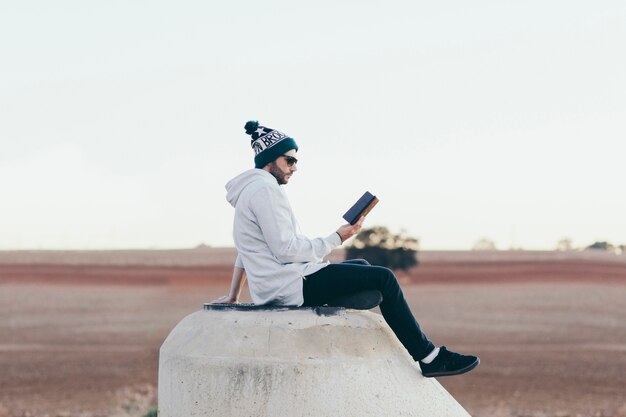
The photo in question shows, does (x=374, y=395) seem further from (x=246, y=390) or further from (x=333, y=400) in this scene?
(x=246, y=390)

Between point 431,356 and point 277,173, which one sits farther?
point 277,173

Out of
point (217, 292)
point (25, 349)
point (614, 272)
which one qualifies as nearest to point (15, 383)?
point (25, 349)

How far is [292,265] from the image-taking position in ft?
24.3

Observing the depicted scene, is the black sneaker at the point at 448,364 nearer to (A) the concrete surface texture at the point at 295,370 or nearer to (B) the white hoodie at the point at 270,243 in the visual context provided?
(A) the concrete surface texture at the point at 295,370

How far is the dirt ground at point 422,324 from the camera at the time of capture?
70.0 ft


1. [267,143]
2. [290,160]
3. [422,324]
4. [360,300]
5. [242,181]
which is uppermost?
[267,143]

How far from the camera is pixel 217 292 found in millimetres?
46406

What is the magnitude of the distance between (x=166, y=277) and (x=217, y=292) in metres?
5.54

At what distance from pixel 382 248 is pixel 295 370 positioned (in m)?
32.8

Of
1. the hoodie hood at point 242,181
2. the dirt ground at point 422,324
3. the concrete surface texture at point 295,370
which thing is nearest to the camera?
the concrete surface texture at point 295,370

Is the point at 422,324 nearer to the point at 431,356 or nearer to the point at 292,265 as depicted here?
the point at 431,356

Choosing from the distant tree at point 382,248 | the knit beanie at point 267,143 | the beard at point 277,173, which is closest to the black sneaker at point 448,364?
the beard at point 277,173

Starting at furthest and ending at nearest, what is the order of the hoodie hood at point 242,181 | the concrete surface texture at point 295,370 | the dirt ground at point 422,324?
the dirt ground at point 422,324 → the hoodie hood at point 242,181 → the concrete surface texture at point 295,370

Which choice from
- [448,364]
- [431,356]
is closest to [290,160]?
[431,356]
